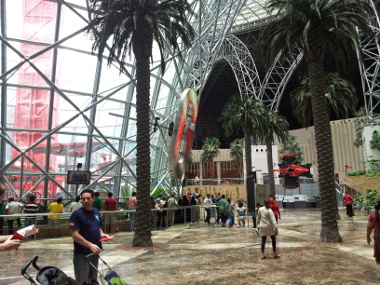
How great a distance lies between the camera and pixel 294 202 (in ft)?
127

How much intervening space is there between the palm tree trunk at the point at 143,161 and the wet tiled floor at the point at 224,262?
2.95 feet

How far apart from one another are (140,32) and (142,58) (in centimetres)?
95

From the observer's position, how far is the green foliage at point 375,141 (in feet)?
128

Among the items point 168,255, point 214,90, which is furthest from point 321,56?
point 214,90

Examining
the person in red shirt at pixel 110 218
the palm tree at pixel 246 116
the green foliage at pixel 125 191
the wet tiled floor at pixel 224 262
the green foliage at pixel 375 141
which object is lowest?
the wet tiled floor at pixel 224 262

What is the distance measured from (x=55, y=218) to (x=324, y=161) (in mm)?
10732

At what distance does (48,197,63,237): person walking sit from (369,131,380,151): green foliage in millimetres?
36670

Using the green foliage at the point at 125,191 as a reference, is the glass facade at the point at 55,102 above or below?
above

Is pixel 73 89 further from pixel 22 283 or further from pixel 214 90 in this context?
Result: pixel 214 90

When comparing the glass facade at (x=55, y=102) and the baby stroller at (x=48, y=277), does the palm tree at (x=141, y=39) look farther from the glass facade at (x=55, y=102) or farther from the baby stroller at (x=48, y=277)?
the baby stroller at (x=48, y=277)

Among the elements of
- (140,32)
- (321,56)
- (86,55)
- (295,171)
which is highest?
(86,55)

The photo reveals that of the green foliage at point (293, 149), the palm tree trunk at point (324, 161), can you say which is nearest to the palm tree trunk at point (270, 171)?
the palm tree trunk at point (324, 161)

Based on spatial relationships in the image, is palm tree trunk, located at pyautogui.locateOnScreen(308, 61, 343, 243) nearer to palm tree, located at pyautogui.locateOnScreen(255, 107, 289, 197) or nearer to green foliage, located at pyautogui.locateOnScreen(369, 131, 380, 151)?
palm tree, located at pyautogui.locateOnScreen(255, 107, 289, 197)

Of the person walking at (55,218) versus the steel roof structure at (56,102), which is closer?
the person walking at (55,218)
